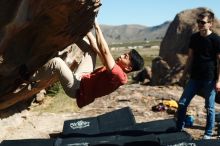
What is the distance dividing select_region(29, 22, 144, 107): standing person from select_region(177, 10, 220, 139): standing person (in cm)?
236

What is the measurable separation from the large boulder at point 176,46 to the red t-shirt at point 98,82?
12621 millimetres

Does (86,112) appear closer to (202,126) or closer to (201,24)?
(202,126)

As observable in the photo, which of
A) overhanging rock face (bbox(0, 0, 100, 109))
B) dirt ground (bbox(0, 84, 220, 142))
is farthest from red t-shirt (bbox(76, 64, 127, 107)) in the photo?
dirt ground (bbox(0, 84, 220, 142))

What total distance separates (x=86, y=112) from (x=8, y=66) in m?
8.52

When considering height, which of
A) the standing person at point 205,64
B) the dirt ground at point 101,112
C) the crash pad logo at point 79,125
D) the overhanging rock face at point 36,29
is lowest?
the dirt ground at point 101,112

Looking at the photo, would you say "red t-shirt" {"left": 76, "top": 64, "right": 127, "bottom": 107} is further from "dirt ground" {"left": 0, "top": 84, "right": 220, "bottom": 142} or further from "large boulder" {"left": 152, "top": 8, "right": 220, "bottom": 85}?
"large boulder" {"left": 152, "top": 8, "right": 220, "bottom": 85}

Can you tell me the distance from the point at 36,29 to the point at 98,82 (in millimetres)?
1901

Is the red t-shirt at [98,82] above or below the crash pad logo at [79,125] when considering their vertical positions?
above

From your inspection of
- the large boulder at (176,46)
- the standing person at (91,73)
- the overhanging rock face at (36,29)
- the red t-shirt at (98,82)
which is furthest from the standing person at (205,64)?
the large boulder at (176,46)

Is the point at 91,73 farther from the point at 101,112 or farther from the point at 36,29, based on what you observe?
the point at 101,112

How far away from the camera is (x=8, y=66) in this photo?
23.4 feet

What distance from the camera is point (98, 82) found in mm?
8359

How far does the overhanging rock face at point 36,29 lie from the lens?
247 inches

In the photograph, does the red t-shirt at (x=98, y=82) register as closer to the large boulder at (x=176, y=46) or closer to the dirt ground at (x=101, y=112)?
the dirt ground at (x=101, y=112)
